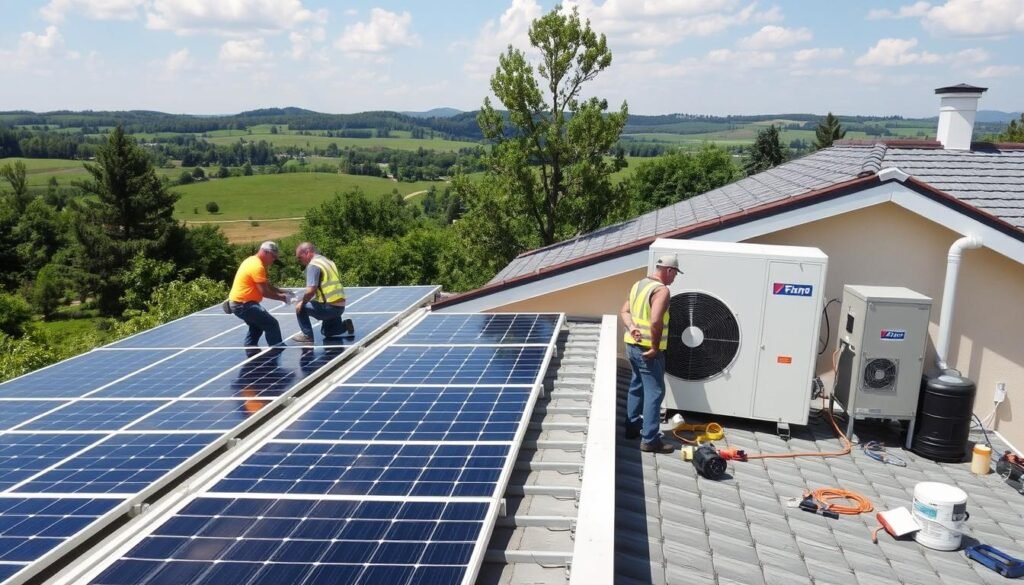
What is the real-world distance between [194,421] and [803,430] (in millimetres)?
7203

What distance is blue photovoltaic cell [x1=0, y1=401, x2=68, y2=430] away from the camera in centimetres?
646

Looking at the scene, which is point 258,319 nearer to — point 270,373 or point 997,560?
point 270,373

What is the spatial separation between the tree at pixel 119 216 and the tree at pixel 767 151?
6178 cm

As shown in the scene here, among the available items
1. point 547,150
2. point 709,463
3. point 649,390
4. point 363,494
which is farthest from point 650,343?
point 547,150

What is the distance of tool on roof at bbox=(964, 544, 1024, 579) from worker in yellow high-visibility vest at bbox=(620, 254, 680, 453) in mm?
2897

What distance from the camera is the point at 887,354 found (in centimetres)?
784

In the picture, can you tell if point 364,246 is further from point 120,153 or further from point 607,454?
point 607,454

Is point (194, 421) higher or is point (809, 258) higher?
point (809, 258)

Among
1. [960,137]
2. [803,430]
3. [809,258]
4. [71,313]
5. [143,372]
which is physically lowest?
[71,313]

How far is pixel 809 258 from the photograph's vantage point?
766cm

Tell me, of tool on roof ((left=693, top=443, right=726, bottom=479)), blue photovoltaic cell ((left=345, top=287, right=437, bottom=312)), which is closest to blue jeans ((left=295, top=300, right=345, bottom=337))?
blue photovoltaic cell ((left=345, top=287, right=437, bottom=312))

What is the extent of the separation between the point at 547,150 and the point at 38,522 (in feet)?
82.3

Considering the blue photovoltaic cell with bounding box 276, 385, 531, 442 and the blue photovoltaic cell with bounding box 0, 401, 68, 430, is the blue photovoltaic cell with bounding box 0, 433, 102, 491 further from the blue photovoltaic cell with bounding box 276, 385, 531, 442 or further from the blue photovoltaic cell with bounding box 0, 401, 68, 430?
the blue photovoltaic cell with bounding box 276, 385, 531, 442

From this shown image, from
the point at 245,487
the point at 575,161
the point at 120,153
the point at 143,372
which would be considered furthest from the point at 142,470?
the point at 120,153
